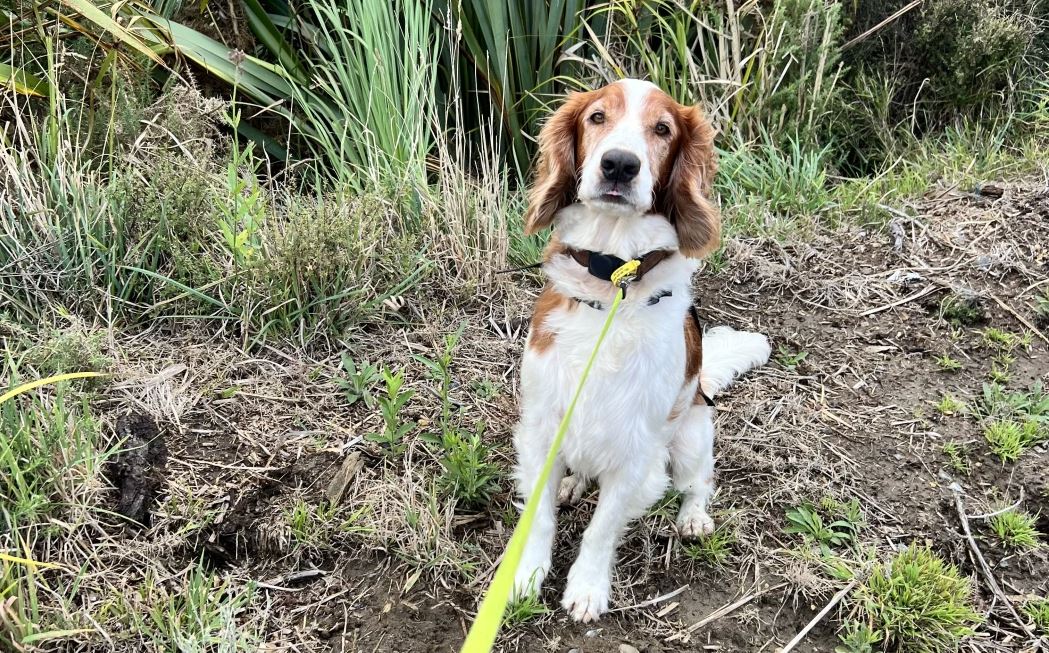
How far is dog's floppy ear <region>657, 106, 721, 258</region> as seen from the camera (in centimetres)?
212

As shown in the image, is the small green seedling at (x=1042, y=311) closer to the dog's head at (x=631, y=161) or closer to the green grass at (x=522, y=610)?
the dog's head at (x=631, y=161)

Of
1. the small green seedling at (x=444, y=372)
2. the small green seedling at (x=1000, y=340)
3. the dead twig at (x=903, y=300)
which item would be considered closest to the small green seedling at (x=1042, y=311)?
the small green seedling at (x=1000, y=340)

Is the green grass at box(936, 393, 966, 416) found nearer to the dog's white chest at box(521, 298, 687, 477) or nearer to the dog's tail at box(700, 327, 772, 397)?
the dog's tail at box(700, 327, 772, 397)

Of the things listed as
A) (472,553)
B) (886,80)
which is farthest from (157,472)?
(886,80)

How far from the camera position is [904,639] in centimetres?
208

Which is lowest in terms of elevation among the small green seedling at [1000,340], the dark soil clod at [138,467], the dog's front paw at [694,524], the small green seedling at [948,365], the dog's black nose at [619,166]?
the dog's front paw at [694,524]

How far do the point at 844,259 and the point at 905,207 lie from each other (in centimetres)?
52

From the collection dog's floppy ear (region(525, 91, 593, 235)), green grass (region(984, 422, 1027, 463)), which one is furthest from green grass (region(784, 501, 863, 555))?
dog's floppy ear (region(525, 91, 593, 235))

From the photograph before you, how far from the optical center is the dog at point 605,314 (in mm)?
2090

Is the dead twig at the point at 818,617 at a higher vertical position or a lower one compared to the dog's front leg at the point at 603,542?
lower

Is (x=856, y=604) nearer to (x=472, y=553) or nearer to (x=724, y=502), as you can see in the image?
(x=724, y=502)

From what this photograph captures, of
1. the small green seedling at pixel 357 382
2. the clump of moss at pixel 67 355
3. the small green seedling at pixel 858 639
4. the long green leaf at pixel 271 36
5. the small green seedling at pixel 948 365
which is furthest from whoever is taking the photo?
the long green leaf at pixel 271 36

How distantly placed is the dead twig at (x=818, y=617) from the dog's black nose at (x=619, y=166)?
1.32 metres

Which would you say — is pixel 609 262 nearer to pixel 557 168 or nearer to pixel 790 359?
pixel 557 168
